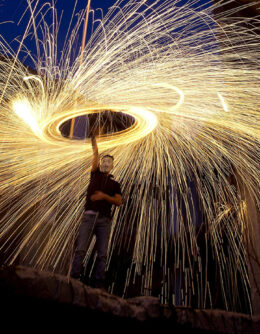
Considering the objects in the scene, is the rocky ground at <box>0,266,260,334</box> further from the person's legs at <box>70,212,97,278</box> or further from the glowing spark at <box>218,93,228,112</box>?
the glowing spark at <box>218,93,228,112</box>

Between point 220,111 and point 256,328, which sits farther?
point 220,111

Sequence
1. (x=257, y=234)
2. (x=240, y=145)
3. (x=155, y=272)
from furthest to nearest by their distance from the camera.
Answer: (x=155, y=272) < (x=240, y=145) < (x=257, y=234)

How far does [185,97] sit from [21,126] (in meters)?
2.92

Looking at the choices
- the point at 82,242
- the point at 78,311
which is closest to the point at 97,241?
the point at 82,242

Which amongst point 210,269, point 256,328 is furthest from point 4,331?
point 210,269

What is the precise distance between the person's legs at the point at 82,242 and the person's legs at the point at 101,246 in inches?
3.7

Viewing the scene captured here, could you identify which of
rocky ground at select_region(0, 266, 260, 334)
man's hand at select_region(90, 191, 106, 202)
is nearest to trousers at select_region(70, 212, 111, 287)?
man's hand at select_region(90, 191, 106, 202)

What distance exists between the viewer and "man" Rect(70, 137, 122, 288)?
12.5ft

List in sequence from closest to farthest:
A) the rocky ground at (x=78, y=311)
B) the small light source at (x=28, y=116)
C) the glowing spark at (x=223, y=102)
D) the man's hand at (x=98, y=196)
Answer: the rocky ground at (x=78, y=311), the man's hand at (x=98, y=196), the glowing spark at (x=223, y=102), the small light source at (x=28, y=116)

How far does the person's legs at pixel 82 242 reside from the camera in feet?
12.3

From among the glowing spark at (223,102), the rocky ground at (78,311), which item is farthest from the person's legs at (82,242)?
the glowing spark at (223,102)

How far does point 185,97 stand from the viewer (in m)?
5.17

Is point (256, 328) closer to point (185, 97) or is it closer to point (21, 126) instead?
point (185, 97)

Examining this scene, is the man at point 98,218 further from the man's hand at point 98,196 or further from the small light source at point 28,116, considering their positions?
the small light source at point 28,116
